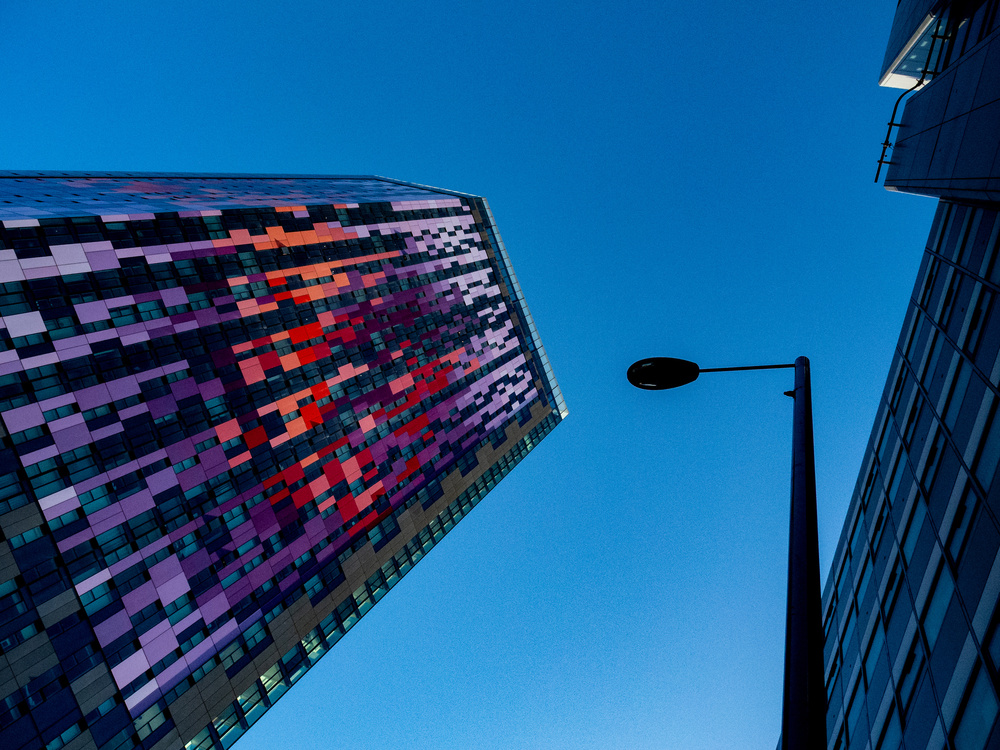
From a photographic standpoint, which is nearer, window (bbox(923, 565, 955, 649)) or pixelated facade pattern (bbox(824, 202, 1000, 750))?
pixelated facade pattern (bbox(824, 202, 1000, 750))

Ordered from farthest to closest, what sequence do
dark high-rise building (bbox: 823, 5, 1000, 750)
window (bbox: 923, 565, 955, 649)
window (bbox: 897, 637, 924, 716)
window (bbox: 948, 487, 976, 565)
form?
window (bbox: 897, 637, 924, 716), window (bbox: 923, 565, 955, 649), window (bbox: 948, 487, 976, 565), dark high-rise building (bbox: 823, 5, 1000, 750)

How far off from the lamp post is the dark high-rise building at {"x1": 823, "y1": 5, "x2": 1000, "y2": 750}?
35.2 ft

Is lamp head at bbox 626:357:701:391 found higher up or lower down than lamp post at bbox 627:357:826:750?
higher up

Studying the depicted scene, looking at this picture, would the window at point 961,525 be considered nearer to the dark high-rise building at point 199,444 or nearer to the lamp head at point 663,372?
the lamp head at point 663,372

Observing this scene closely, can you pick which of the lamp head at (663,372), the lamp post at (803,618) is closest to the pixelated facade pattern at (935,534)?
the lamp post at (803,618)

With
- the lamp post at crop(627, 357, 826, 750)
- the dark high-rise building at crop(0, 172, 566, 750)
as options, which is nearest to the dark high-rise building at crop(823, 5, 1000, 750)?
the lamp post at crop(627, 357, 826, 750)

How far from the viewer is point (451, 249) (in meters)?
85.2

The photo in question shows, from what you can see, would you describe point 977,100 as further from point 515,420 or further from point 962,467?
point 515,420

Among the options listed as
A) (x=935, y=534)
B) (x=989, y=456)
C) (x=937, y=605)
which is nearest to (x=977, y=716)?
(x=937, y=605)

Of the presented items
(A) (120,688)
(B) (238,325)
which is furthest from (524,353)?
(A) (120,688)

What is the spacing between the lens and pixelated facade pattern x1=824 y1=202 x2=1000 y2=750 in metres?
12.5

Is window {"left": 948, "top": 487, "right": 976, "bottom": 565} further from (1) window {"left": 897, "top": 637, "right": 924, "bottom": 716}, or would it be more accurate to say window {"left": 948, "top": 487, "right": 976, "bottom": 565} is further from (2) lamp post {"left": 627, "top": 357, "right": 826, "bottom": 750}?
(2) lamp post {"left": 627, "top": 357, "right": 826, "bottom": 750}

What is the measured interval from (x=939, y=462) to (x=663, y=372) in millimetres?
15717

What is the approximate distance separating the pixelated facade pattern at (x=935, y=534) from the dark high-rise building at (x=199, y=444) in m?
42.7
